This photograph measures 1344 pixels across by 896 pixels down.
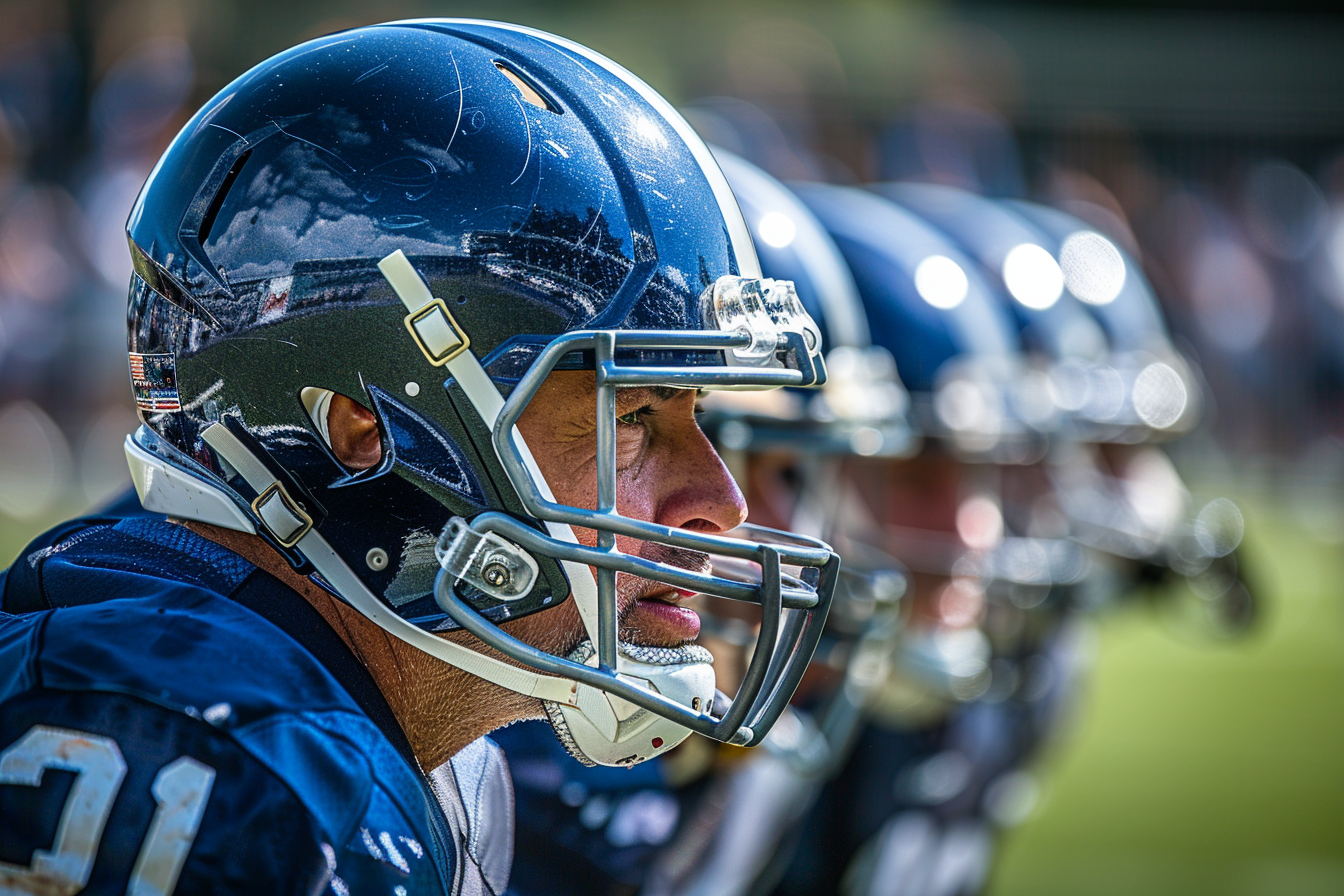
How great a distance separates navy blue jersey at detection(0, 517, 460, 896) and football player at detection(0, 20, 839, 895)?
50 millimetres

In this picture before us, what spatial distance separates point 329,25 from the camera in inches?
725

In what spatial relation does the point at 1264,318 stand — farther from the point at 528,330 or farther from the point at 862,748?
the point at 528,330

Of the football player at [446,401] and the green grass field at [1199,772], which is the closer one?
the football player at [446,401]

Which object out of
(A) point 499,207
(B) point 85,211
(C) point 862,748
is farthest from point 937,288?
(B) point 85,211

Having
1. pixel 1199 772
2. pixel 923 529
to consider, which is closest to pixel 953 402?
pixel 923 529

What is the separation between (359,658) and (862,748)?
2887 millimetres

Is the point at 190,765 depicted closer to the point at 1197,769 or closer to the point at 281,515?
the point at 281,515

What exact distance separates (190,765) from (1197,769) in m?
6.26

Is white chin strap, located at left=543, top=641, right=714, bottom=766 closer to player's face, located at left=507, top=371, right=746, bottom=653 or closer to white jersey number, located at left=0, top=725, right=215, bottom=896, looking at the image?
player's face, located at left=507, top=371, right=746, bottom=653

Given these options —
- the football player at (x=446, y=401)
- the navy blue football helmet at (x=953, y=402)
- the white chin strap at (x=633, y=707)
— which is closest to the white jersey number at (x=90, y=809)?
the football player at (x=446, y=401)

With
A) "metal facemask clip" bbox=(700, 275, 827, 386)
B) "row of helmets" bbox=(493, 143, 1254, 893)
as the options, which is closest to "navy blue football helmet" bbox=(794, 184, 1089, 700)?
"row of helmets" bbox=(493, 143, 1254, 893)

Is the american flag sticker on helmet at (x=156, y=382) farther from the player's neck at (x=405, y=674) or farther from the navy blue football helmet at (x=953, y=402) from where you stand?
the navy blue football helmet at (x=953, y=402)

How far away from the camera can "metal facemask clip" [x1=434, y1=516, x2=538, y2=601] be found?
56.7 inches

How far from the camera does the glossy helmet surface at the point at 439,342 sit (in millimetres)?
1437
